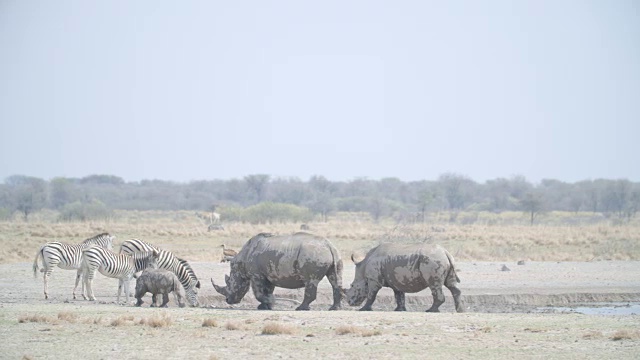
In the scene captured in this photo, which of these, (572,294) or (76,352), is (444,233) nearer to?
(572,294)

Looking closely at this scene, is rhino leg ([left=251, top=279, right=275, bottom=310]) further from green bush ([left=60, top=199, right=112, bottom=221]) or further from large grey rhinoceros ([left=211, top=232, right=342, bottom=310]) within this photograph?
green bush ([left=60, top=199, right=112, bottom=221])

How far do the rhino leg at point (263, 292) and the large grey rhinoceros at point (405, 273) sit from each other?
1.74 metres

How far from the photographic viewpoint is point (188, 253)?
37406 mm

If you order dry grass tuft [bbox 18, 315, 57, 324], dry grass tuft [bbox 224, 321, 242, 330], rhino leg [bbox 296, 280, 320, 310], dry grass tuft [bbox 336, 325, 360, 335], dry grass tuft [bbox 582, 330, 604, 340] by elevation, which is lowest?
dry grass tuft [bbox 18, 315, 57, 324]

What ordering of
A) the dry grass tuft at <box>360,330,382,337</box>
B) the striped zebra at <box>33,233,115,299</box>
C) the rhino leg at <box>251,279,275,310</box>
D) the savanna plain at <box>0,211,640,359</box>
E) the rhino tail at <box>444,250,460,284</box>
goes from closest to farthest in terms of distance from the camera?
the savanna plain at <box>0,211,640,359</box>, the dry grass tuft at <box>360,330,382,337</box>, the rhino tail at <box>444,250,460,284</box>, the rhino leg at <box>251,279,275,310</box>, the striped zebra at <box>33,233,115,299</box>

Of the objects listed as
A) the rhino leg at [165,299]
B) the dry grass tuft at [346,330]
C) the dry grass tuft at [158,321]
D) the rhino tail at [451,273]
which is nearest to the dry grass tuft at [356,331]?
the dry grass tuft at [346,330]

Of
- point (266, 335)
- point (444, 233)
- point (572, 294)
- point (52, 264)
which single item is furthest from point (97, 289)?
point (444, 233)

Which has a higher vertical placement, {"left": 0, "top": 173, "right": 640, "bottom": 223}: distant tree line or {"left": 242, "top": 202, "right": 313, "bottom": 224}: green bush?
{"left": 0, "top": 173, "right": 640, "bottom": 223}: distant tree line

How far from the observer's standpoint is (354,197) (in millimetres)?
108750

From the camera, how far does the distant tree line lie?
88.8m

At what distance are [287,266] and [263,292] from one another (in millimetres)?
935

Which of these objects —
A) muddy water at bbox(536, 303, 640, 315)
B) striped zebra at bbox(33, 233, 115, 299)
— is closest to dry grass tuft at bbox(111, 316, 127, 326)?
striped zebra at bbox(33, 233, 115, 299)

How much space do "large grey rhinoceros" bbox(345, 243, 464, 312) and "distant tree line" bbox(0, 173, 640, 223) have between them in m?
52.2

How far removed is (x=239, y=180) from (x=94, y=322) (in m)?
110
